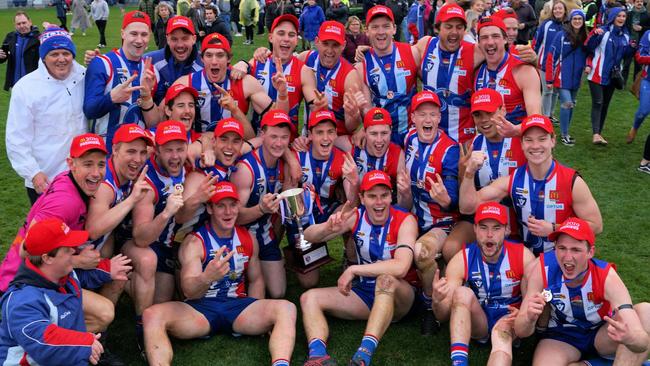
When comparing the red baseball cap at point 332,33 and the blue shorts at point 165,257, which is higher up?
the red baseball cap at point 332,33

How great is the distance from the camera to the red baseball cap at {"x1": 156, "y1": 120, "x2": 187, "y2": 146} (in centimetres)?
Answer: 583

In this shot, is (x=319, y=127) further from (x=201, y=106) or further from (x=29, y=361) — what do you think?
(x=29, y=361)

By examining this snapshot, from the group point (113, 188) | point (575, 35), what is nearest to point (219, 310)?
point (113, 188)

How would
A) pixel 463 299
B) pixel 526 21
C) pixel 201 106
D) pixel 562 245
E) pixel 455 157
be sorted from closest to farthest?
pixel 562 245, pixel 463 299, pixel 455 157, pixel 201 106, pixel 526 21

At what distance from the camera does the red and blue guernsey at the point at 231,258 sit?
5852 mm

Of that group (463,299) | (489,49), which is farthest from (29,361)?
(489,49)

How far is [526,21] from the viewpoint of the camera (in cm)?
1606

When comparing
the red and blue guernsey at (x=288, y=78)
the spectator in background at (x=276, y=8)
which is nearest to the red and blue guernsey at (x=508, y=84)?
the red and blue guernsey at (x=288, y=78)

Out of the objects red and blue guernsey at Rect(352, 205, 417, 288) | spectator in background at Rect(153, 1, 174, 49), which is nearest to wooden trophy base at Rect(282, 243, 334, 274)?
red and blue guernsey at Rect(352, 205, 417, 288)

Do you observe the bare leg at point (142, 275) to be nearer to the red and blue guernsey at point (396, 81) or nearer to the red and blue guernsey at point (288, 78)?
the red and blue guernsey at point (288, 78)

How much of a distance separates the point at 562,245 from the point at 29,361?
3.94m

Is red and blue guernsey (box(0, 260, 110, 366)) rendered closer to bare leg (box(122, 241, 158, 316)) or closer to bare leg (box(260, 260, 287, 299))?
bare leg (box(122, 241, 158, 316))

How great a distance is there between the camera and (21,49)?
11.4 meters

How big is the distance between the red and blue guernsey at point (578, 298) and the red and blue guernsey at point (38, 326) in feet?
→ 11.5
